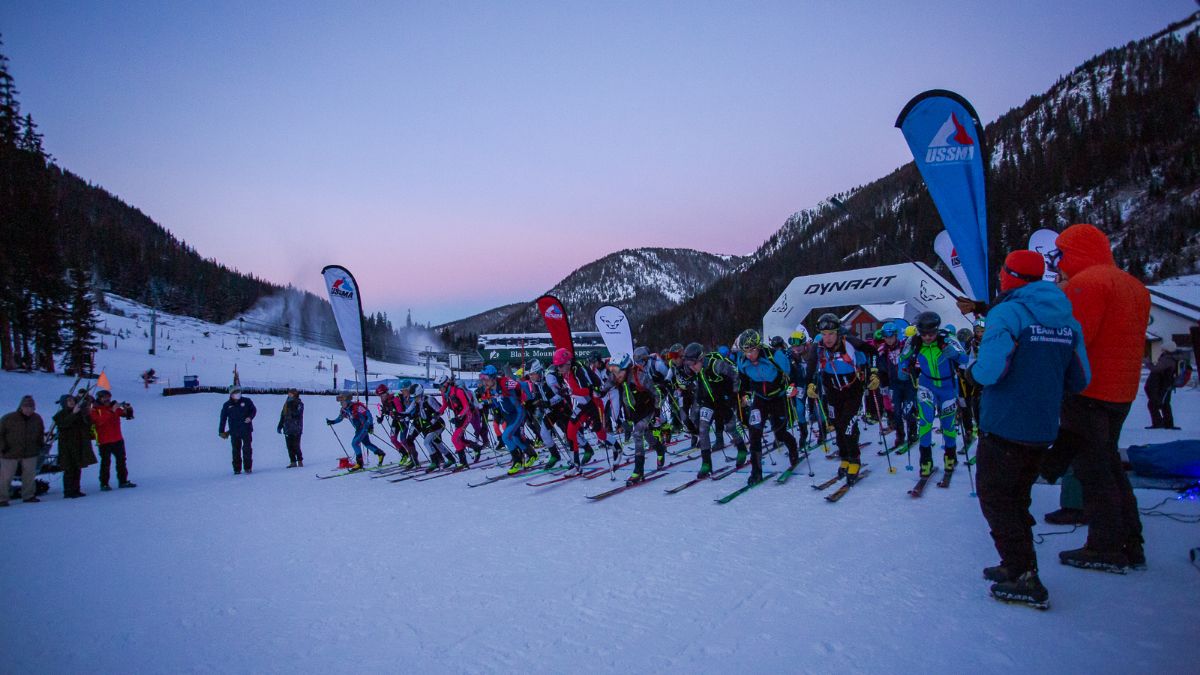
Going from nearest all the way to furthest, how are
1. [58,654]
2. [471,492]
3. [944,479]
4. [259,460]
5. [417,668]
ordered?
[417,668] < [58,654] < [944,479] < [471,492] < [259,460]

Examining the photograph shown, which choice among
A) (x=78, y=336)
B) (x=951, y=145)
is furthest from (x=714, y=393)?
(x=78, y=336)

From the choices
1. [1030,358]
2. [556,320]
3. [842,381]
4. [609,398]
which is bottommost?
[609,398]

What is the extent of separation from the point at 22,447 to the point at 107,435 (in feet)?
5.30

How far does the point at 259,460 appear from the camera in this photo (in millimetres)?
16609

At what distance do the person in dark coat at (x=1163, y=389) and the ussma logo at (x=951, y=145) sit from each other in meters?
8.37

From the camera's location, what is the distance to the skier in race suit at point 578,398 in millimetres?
9609

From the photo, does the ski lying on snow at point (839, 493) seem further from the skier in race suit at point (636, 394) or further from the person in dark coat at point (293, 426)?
the person in dark coat at point (293, 426)

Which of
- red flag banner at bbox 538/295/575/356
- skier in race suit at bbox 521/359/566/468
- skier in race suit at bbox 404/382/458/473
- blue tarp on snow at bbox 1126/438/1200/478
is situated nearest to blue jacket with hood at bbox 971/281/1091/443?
blue tarp on snow at bbox 1126/438/1200/478

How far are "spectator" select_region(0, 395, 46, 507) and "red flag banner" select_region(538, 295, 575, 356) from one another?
10.7 m

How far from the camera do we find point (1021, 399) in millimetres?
3066

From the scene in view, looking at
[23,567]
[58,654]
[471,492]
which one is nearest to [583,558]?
[58,654]

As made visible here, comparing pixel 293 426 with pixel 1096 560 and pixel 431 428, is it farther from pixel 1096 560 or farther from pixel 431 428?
pixel 1096 560

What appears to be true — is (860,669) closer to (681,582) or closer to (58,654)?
(681,582)

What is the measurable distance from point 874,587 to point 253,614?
4315 millimetres
